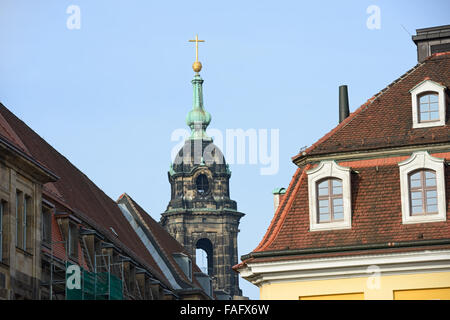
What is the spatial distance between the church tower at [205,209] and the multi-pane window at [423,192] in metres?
92.1

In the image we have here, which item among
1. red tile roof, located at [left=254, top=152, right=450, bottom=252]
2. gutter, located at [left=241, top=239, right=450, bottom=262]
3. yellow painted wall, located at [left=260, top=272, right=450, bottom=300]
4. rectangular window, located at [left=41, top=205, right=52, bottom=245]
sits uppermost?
rectangular window, located at [left=41, top=205, right=52, bottom=245]

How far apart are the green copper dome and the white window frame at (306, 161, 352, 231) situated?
315 feet

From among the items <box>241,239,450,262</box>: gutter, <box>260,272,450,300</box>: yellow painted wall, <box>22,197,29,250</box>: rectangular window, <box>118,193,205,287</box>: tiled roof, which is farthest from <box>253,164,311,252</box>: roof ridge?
<box>118,193,205,287</box>: tiled roof

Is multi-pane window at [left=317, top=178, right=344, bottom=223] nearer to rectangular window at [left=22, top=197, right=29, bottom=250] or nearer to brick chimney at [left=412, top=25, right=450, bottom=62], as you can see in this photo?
brick chimney at [left=412, top=25, right=450, bottom=62]

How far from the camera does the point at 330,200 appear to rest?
38.5m

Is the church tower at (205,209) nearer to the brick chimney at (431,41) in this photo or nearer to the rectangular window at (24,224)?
the brick chimney at (431,41)

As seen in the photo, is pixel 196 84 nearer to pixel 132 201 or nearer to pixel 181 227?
pixel 181 227

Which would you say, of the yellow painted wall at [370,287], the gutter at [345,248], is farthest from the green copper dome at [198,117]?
the yellow painted wall at [370,287]

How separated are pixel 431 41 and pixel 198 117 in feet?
301

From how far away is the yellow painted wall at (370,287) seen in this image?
3634cm

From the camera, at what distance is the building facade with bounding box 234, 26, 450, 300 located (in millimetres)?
36688

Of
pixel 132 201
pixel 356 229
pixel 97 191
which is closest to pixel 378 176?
pixel 356 229

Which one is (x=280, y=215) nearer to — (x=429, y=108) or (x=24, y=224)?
(x=429, y=108)

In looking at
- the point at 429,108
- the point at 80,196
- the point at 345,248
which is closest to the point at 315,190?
the point at 345,248
